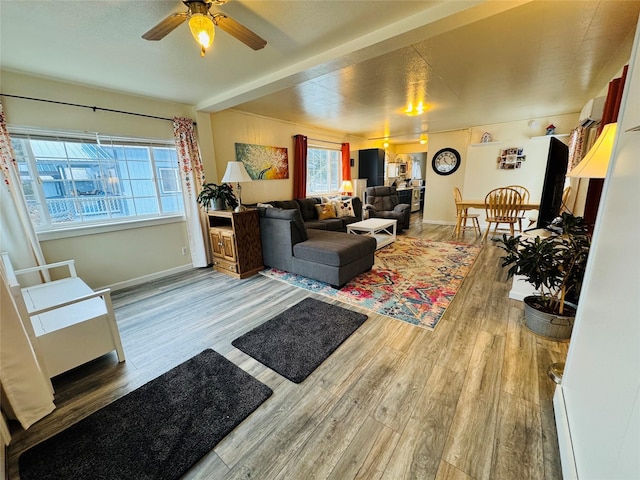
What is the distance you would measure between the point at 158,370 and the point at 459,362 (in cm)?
205

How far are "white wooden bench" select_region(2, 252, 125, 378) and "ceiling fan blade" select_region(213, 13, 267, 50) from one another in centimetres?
173

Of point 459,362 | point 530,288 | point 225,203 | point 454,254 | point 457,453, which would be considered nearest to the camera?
A: point 457,453

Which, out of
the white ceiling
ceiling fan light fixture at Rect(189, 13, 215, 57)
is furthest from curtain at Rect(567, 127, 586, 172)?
ceiling fan light fixture at Rect(189, 13, 215, 57)

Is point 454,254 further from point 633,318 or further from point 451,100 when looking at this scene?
point 633,318

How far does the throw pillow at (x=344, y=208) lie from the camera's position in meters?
5.24

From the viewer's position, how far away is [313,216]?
5.07 m

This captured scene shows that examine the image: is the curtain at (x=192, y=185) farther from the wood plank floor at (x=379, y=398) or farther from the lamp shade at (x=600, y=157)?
the lamp shade at (x=600, y=157)

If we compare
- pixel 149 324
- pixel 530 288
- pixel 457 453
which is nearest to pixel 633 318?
pixel 457 453

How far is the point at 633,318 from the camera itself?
73 centimetres

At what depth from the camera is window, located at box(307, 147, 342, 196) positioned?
5848 millimetres

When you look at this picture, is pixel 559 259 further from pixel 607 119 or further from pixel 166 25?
pixel 166 25

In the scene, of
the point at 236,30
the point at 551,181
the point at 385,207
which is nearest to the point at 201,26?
the point at 236,30

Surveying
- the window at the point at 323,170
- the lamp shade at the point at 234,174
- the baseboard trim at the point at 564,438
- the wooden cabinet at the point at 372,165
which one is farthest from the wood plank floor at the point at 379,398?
the wooden cabinet at the point at 372,165

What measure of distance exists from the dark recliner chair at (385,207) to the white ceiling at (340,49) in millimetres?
2330
